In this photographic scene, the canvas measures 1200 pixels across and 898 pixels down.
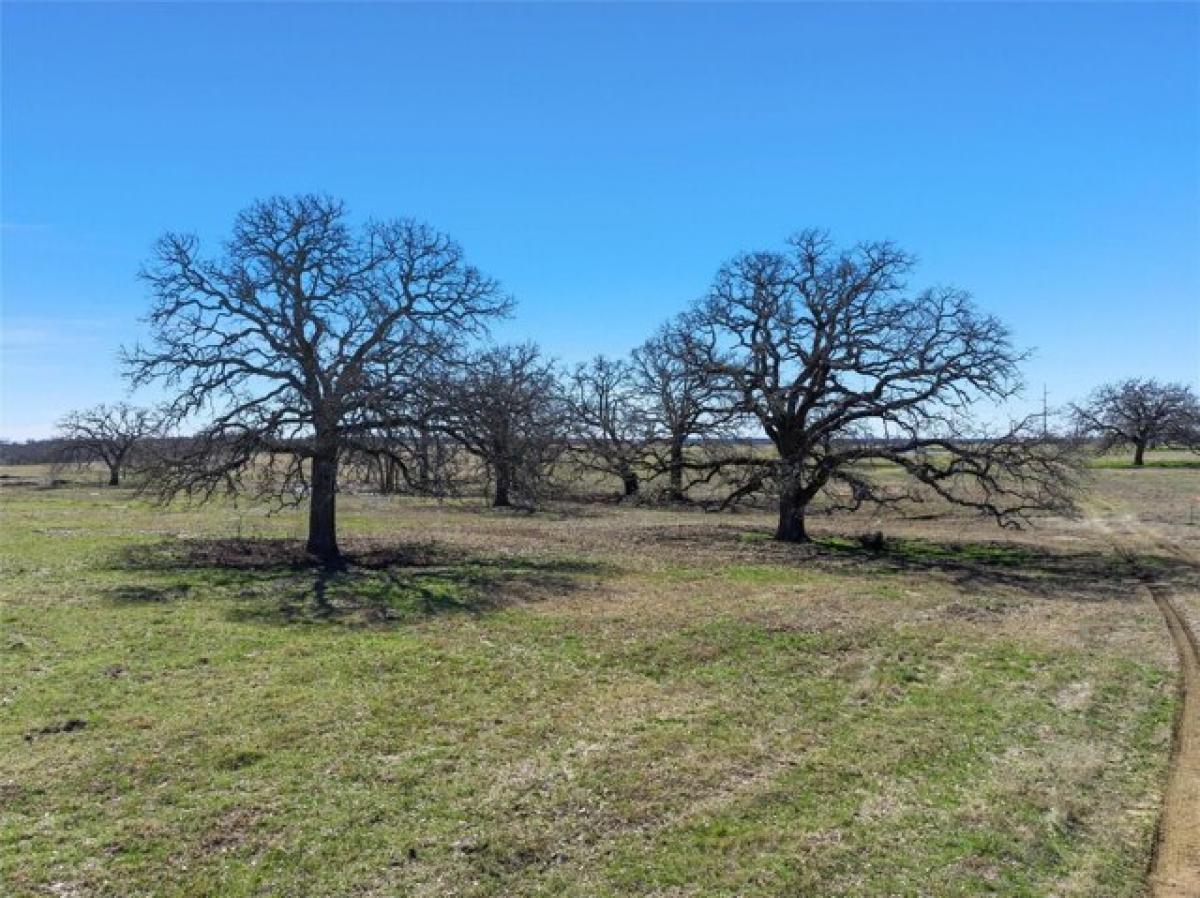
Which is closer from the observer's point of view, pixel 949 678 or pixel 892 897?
pixel 892 897

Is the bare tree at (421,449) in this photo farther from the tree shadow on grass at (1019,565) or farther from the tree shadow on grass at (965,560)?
the tree shadow on grass at (1019,565)

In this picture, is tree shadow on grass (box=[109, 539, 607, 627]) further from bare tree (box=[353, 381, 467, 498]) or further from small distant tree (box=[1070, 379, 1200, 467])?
small distant tree (box=[1070, 379, 1200, 467])

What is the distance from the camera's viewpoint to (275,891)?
233 inches

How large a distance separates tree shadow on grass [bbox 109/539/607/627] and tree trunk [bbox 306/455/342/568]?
0.43m

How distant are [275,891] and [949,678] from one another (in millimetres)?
9589

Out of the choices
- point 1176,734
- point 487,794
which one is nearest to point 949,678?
point 1176,734

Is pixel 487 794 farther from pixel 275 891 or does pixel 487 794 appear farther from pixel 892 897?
pixel 892 897

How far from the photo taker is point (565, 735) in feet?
30.0

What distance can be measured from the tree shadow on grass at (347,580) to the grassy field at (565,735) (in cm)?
14

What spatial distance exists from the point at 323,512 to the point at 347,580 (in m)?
3.71

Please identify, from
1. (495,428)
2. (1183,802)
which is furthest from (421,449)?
(1183,802)

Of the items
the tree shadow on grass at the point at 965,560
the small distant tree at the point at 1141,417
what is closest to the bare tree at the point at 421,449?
the tree shadow on grass at the point at 965,560

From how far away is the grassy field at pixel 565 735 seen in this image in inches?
253

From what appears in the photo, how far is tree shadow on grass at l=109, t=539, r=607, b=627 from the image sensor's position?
15258mm
